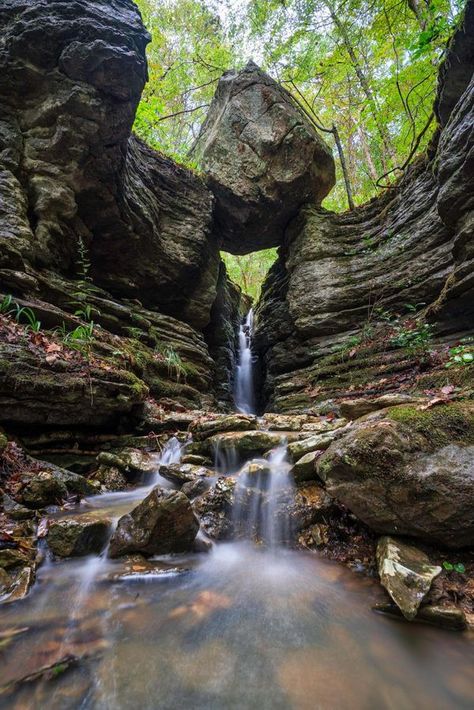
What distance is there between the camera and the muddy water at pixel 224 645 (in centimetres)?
157

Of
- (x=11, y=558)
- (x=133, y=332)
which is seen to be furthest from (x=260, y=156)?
(x=11, y=558)

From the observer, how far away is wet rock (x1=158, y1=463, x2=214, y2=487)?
14.0 feet

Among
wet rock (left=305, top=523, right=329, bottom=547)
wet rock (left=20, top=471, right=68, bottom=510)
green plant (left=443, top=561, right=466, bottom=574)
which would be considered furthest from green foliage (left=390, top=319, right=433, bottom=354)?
wet rock (left=20, top=471, right=68, bottom=510)

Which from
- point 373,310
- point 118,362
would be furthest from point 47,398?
point 373,310

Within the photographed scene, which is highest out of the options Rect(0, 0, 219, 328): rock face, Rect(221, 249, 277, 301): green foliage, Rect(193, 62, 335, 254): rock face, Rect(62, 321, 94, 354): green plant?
Rect(221, 249, 277, 301): green foliage

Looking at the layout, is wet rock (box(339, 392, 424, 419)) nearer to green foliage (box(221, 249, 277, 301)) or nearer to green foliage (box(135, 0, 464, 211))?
green foliage (box(135, 0, 464, 211))

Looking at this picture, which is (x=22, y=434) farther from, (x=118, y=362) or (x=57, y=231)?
(x=57, y=231)

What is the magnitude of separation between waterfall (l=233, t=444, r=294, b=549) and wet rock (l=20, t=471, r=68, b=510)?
200cm

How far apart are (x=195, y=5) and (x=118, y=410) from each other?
18.5 metres

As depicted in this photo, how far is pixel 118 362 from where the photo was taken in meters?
6.07

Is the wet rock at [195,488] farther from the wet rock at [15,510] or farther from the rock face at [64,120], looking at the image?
the rock face at [64,120]

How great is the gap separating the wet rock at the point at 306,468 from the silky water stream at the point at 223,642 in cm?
83

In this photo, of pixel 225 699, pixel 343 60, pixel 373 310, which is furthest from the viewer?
pixel 343 60

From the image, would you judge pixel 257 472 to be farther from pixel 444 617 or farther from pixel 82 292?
pixel 82 292
